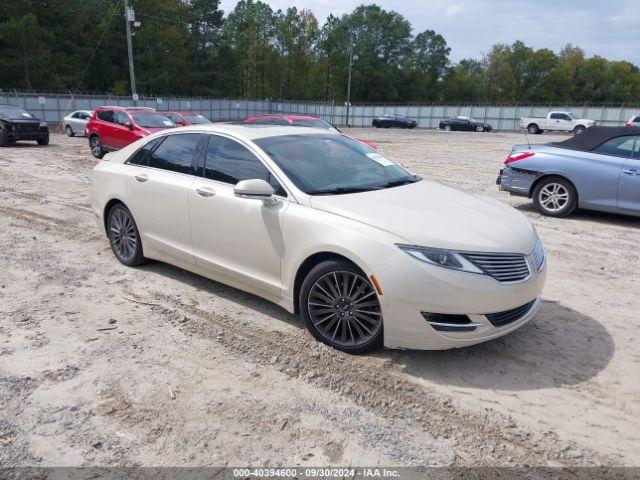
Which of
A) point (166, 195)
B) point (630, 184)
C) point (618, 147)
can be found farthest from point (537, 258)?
point (618, 147)

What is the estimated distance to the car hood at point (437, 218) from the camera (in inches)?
137

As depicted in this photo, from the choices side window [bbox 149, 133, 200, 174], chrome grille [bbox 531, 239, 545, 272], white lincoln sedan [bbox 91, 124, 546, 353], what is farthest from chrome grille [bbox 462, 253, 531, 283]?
side window [bbox 149, 133, 200, 174]

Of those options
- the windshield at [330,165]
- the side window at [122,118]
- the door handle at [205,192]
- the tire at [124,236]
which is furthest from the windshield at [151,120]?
the windshield at [330,165]

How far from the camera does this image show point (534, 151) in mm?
8867

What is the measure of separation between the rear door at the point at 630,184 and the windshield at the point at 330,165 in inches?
192

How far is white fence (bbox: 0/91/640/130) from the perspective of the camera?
4081 cm

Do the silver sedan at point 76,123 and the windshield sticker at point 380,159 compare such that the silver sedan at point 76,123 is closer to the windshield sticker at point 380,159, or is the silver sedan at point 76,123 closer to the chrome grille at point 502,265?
the windshield sticker at point 380,159

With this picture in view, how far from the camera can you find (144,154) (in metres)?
5.47

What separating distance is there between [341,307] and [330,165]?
53.6 inches

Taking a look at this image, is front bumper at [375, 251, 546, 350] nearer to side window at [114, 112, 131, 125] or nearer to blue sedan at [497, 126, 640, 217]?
blue sedan at [497, 126, 640, 217]

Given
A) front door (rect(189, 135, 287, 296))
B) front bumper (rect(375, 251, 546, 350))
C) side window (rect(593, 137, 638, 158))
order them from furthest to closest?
side window (rect(593, 137, 638, 158)) → front door (rect(189, 135, 287, 296)) → front bumper (rect(375, 251, 546, 350))

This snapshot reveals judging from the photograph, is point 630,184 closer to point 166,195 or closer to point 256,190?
point 256,190

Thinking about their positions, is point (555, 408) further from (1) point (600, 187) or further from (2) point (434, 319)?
(1) point (600, 187)

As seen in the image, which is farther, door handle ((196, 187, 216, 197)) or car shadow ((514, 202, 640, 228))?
car shadow ((514, 202, 640, 228))
